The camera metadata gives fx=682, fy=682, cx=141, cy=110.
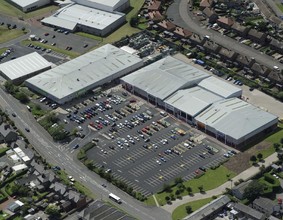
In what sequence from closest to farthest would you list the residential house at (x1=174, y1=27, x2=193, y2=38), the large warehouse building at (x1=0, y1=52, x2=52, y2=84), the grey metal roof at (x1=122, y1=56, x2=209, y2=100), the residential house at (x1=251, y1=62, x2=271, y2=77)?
the grey metal roof at (x1=122, y1=56, x2=209, y2=100)
the residential house at (x1=251, y1=62, x2=271, y2=77)
the large warehouse building at (x1=0, y1=52, x2=52, y2=84)
the residential house at (x1=174, y1=27, x2=193, y2=38)

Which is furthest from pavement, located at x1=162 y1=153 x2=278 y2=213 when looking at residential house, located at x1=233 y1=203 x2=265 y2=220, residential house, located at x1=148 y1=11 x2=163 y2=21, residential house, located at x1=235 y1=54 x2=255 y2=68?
residential house, located at x1=148 y1=11 x2=163 y2=21

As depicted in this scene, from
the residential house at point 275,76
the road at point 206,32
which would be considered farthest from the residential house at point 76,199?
the road at point 206,32

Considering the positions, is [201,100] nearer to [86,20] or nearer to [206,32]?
[206,32]

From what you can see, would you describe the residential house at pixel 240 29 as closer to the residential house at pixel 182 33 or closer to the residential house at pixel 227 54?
the residential house at pixel 182 33

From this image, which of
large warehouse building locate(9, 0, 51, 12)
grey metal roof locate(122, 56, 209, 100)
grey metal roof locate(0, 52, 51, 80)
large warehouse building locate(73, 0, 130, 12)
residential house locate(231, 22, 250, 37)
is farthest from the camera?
large warehouse building locate(9, 0, 51, 12)

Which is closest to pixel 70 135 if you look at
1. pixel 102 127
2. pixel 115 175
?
pixel 102 127

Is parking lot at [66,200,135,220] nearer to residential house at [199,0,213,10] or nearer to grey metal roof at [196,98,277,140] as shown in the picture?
grey metal roof at [196,98,277,140]

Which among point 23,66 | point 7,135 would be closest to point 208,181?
point 7,135
